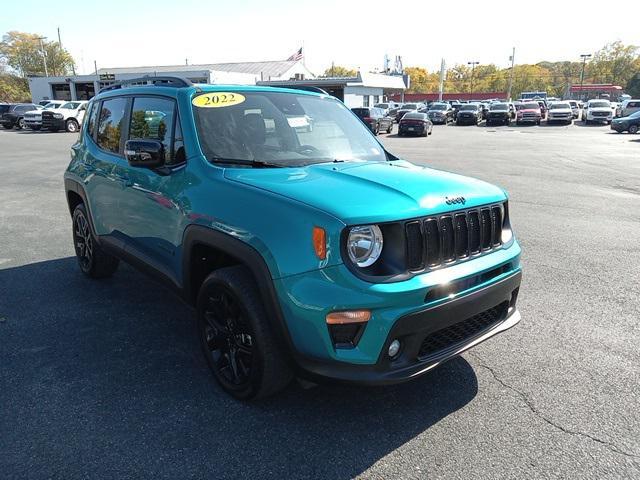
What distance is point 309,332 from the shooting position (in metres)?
2.47

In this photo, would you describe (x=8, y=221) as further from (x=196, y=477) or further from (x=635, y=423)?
(x=635, y=423)

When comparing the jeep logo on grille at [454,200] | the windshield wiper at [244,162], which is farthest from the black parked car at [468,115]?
the jeep logo on grille at [454,200]

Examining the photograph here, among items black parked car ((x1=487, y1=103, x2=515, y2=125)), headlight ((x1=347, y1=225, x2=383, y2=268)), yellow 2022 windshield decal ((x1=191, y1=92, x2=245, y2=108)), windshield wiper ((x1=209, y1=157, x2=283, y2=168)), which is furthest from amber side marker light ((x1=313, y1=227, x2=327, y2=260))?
black parked car ((x1=487, y1=103, x2=515, y2=125))

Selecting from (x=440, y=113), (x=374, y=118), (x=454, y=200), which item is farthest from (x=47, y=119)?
(x=454, y=200)

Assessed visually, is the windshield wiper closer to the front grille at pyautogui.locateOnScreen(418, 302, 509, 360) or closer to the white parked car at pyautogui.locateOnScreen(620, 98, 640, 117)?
the front grille at pyautogui.locateOnScreen(418, 302, 509, 360)

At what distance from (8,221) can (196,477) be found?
23.3ft

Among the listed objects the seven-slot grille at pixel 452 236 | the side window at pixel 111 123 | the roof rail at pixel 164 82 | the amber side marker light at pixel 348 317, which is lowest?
the amber side marker light at pixel 348 317

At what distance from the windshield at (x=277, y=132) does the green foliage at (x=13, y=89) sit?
99.4 m

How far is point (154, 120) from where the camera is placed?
378 centimetres

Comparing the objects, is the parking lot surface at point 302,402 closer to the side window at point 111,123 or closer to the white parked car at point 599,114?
the side window at point 111,123

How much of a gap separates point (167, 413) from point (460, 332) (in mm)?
1794

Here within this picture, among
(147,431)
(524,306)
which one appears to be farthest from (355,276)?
(524,306)

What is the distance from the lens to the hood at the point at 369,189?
2.53m

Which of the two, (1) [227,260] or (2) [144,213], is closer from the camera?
(1) [227,260]
